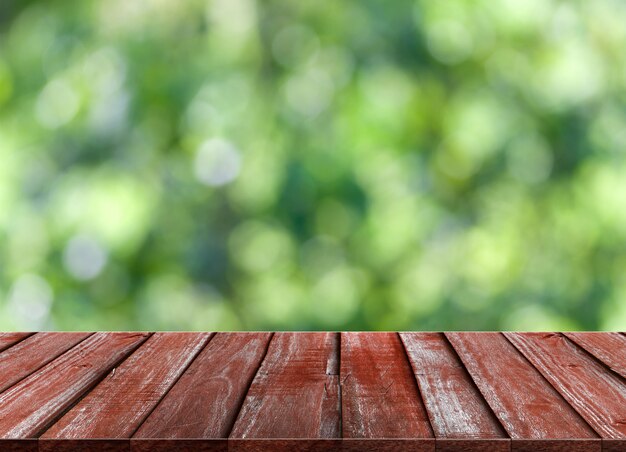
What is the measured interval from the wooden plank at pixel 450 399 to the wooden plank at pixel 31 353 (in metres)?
0.49

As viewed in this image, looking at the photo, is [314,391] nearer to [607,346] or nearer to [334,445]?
[334,445]

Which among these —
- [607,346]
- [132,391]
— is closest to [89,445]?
[132,391]

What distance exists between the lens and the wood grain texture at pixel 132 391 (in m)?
1.03

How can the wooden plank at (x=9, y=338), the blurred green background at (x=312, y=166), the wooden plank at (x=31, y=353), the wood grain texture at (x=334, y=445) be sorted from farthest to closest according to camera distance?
1. the blurred green background at (x=312, y=166)
2. the wooden plank at (x=9, y=338)
3. the wooden plank at (x=31, y=353)
4. the wood grain texture at (x=334, y=445)

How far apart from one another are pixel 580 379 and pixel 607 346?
9.4 inches

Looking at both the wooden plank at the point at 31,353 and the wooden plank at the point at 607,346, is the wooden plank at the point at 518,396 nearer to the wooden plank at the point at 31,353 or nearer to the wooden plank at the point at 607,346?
the wooden plank at the point at 607,346

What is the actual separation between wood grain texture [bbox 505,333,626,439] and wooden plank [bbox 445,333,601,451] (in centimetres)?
1

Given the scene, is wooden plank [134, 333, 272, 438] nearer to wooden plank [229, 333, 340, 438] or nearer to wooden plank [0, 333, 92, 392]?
wooden plank [229, 333, 340, 438]

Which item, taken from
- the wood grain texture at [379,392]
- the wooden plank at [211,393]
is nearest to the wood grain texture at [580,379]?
the wood grain texture at [379,392]

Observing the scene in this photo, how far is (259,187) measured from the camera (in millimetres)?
3168

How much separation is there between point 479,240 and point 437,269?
6.9 inches

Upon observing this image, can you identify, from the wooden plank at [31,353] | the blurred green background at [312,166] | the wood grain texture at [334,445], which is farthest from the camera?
the blurred green background at [312,166]

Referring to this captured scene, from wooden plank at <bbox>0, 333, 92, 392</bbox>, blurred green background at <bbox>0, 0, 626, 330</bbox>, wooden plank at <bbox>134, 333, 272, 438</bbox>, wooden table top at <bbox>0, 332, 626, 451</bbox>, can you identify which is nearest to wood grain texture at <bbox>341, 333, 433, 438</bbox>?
wooden table top at <bbox>0, 332, 626, 451</bbox>

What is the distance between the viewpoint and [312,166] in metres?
3.10
